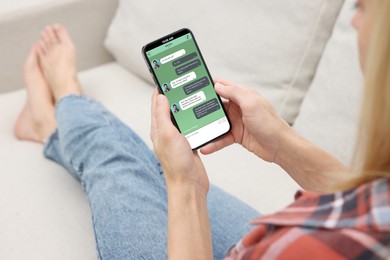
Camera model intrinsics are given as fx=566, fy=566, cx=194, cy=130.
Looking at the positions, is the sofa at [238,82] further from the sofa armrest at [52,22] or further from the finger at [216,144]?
the finger at [216,144]

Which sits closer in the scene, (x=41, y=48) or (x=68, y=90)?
(x=68, y=90)

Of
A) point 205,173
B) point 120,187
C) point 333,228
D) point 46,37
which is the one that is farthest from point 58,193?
point 333,228

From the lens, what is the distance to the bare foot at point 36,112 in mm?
1265

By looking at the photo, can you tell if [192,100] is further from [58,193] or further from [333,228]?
[333,228]

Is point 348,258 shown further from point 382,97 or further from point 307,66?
point 307,66

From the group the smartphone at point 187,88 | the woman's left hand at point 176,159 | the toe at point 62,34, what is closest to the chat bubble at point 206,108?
the smartphone at point 187,88

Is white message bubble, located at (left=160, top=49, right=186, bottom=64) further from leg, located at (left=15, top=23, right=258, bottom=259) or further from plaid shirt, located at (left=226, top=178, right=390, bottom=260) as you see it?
plaid shirt, located at (left=226, top=178, right=390, bottom=260)

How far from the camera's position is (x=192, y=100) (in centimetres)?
92

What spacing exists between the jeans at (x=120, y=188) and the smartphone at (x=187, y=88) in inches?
5.3

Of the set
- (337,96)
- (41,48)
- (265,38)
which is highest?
(41,48)

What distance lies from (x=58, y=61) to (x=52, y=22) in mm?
182

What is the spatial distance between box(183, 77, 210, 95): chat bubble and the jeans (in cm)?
18

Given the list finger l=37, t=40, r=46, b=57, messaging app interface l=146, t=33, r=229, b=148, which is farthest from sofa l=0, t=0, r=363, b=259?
messaging app interface l=146, t=33, r=229, b=148

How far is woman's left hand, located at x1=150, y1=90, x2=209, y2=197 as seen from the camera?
774mm
